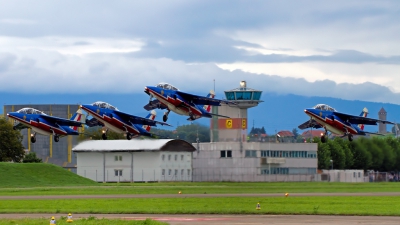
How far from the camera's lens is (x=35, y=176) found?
122000mm

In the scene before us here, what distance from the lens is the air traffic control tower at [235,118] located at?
156 metres

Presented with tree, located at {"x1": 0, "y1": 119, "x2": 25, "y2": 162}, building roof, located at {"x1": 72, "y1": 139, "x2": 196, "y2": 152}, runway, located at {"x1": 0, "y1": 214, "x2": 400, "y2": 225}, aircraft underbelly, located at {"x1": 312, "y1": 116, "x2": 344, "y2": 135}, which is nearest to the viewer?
runway, located at {"x1": 0, "y1": 214, "x2": 400, "y2": 225}

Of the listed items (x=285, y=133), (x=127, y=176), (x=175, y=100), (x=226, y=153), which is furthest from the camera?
(x=285, y=133)

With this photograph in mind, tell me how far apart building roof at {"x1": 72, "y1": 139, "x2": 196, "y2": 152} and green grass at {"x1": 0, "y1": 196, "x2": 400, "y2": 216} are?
65.0 metres

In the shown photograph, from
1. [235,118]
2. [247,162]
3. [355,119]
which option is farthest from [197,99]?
[235,118]

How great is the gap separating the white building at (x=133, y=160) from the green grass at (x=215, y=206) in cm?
6392

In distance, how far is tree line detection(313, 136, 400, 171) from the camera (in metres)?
145

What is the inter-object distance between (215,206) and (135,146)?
7789cm

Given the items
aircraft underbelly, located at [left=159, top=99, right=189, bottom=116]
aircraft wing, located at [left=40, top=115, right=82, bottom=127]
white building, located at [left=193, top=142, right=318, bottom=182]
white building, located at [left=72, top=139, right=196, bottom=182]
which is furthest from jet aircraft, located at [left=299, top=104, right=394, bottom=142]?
white building, located at [left=72, top=139, right=196, bottom=182]

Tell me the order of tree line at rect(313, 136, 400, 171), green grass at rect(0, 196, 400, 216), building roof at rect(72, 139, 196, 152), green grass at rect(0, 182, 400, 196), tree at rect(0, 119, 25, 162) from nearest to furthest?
1. green grass at rect(0, 196, 400, 216)
2. green grass at rect(0, 182, 400, 196)
3. building roof at rect(72, 139, 196, 152)
4. tree line at rect(313, 136, 400, 171)
5. tree at rect(0, 119, 25, 162)

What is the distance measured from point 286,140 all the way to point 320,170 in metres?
10.6

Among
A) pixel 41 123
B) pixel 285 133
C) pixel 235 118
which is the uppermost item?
pixel 235 118

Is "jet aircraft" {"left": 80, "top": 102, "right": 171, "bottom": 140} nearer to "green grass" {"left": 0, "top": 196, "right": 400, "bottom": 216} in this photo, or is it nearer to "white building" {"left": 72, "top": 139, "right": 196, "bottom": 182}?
"green grass" {"left": 0, "top": 196, "right": 400, "bottom": 216}

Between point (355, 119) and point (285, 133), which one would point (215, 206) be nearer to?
point (355, 119)
